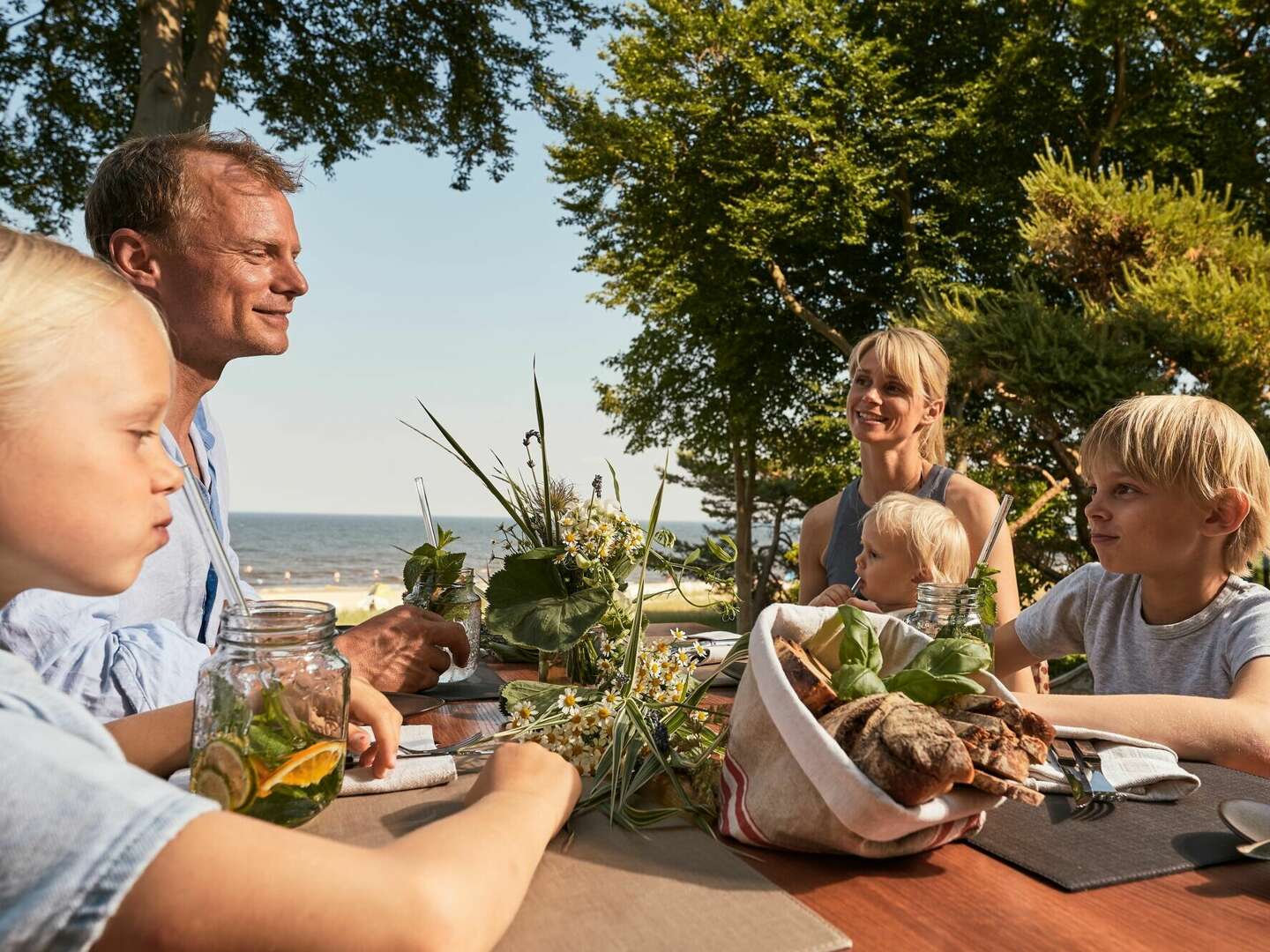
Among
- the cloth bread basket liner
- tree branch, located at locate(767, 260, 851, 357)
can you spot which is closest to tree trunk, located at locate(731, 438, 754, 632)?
tree branch, located at locate(767, 260, 851, 357)

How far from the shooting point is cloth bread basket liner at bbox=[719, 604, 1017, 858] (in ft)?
2.68

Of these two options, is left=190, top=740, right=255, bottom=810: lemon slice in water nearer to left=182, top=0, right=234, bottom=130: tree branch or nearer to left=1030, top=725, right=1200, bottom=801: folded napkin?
left=1030, top=725, right=1200, bottom=801: folded napkin

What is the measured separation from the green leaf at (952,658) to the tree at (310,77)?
827cm

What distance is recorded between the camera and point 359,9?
8070 millimetres

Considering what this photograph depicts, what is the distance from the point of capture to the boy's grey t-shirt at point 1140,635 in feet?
5.92

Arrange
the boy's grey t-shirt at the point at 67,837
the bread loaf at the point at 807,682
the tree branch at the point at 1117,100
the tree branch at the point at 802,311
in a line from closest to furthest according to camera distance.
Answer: the boy's grey t-shirt at the point at 67,837 → the bread loaf at the point at 807,682 → the tree branch at the point at 1117,100 → the tree branch at the point at 802,311

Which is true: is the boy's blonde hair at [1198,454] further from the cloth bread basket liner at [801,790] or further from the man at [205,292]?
the man at [205,292]

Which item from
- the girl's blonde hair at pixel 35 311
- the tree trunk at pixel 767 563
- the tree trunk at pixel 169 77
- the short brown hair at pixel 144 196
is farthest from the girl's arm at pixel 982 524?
the tree trunk at pixel 767 563

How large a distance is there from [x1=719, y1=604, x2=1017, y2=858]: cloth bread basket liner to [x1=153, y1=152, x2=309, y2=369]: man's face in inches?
66.3

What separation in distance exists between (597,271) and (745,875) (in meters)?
13.9

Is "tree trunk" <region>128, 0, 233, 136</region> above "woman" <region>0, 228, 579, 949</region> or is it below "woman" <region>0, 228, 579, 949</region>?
above

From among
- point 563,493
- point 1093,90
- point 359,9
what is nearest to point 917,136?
point 1093,90

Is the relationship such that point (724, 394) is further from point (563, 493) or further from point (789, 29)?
point (563, 493)

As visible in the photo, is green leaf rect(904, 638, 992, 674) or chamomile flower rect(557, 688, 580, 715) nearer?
green leaf rect(904, 638, 992, 674)
